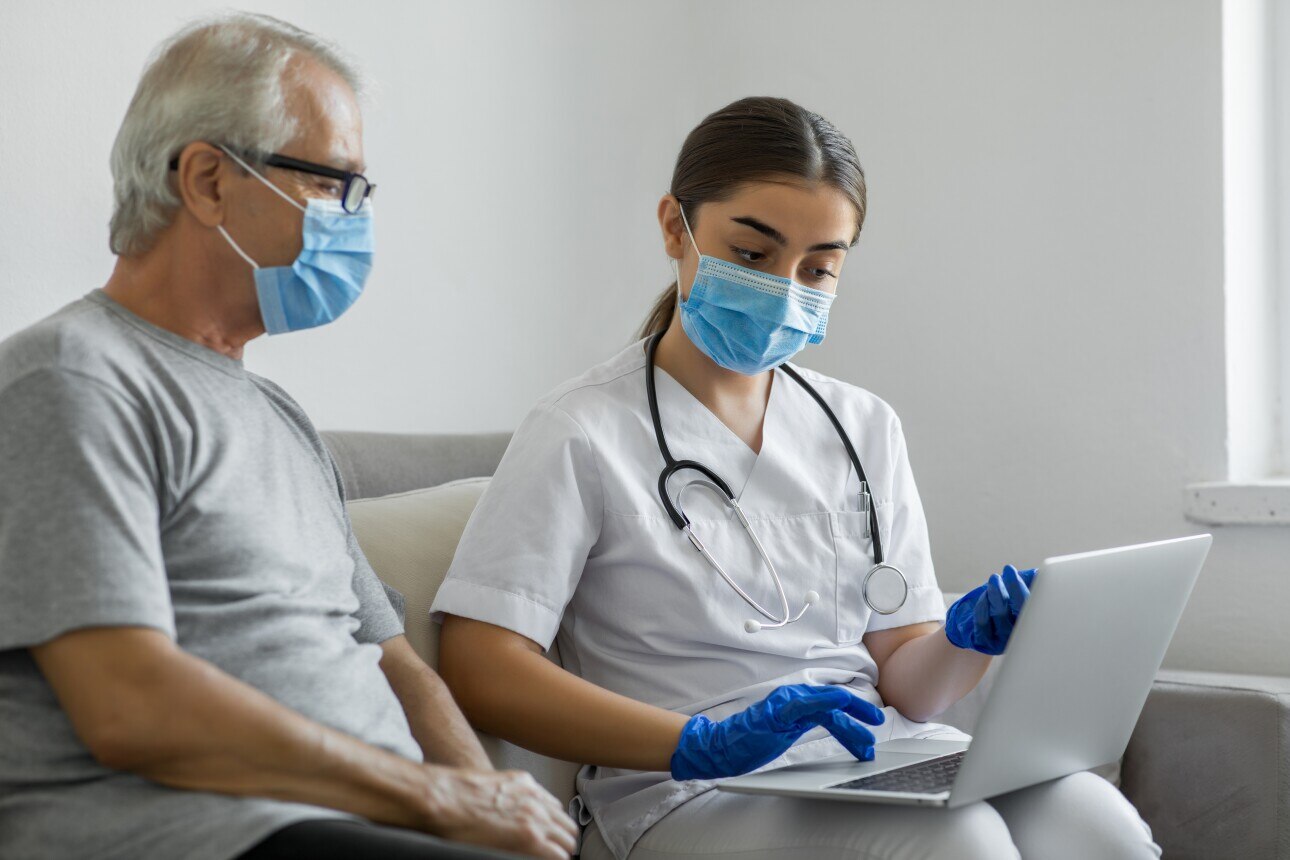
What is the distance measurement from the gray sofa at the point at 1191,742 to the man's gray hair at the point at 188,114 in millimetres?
556

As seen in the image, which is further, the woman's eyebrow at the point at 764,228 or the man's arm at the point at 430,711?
the woman's eyebrow at the point at 764,228

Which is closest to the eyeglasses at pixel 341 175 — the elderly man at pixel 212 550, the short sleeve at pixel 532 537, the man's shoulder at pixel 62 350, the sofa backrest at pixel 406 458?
the elderly man at pixel 212 550

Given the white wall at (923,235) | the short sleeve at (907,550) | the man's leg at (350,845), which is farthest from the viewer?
the white wall at (923,235)

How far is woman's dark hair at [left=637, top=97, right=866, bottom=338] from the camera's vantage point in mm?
1456

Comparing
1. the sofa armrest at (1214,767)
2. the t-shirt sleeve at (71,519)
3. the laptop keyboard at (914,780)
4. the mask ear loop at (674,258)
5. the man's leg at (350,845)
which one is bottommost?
the sofa armrest at (1214,767)

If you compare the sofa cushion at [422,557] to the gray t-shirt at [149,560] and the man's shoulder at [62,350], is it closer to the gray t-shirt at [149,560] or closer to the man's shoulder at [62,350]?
the gray t-shirt at [149,560]

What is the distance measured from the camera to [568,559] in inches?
52.4

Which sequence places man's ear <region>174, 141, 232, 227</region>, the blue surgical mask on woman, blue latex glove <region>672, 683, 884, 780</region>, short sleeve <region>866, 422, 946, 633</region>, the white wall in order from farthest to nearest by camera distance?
the white wall, short sleeve <region>866, 422, 946, 633</region>, the blue surgical mask on woman, blue latex glove <region>672, 683, 884, 780</region>, man's ear <region>174, 141, 232, 227</region>

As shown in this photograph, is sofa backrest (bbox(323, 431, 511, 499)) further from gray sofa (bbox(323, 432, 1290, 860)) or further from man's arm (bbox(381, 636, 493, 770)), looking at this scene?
man's arm (bbox(381, 636, 493, 770))

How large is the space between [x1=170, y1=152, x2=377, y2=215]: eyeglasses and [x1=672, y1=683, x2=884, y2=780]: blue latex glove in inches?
24.2

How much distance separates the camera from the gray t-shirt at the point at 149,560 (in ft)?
2.74

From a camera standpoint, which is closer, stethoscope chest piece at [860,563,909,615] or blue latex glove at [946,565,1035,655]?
blue latex glove at [946,565,1035,655]

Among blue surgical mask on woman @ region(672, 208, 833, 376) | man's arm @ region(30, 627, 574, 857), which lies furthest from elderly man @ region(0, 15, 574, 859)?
blue surgical mask on woman @ region(672, 208, 833, 376)

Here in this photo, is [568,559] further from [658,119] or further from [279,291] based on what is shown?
→ [658,119]
